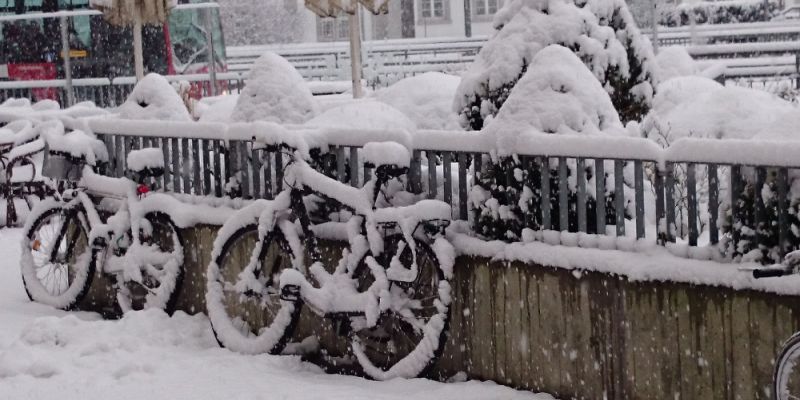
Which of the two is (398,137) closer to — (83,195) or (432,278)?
(432,278)

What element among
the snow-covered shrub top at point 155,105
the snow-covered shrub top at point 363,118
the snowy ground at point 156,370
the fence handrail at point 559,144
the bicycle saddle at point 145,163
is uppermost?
the snow-covered shrub top at point 155,105

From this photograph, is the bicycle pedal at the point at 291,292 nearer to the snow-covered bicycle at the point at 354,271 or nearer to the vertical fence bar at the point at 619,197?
the snow-covered bicycle at the point at 354,271

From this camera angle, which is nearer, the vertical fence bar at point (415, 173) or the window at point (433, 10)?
the vertical fence bar at point (415, 173)

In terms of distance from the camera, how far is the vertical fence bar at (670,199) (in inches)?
216

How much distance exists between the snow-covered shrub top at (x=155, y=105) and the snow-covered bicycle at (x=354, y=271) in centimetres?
206

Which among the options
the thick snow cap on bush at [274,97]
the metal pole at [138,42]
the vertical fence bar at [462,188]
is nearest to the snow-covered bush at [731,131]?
the vertical fence bar at [462,188]

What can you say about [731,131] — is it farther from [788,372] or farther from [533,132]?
[788,372]

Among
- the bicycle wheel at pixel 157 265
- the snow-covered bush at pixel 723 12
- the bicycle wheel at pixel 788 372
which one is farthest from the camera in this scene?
the snow-covered bush at pixel 723 12

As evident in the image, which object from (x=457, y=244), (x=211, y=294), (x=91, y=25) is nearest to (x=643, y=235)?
(x=457, y=244)

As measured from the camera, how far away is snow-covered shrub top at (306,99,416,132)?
7.65 meters

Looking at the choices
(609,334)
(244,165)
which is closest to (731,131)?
(609,334)

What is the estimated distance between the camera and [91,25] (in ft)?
72.0

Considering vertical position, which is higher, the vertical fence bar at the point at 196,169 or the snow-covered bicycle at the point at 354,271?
the vertical fence bar at the point at 196,169

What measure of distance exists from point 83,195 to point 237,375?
2.44 meters
